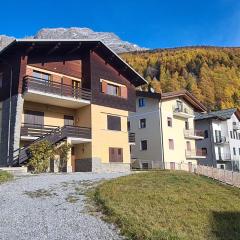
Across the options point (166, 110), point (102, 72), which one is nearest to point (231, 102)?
point (166, 110)

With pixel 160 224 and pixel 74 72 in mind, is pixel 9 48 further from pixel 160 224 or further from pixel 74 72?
pixel 160 224

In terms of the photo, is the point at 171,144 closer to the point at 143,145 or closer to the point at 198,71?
the point at 143,145

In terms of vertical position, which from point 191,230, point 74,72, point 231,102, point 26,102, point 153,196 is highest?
point 231,102

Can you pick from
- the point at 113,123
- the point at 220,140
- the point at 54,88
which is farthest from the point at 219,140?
the point at 54,88

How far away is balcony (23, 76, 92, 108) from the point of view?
28.6 metres

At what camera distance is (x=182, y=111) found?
1902 inches

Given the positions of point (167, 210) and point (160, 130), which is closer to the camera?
point (167, 210)

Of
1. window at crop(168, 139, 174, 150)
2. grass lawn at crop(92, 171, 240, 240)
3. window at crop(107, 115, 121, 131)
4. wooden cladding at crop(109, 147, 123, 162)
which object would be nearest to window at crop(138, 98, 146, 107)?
window at crop(168, 139, 174, 150)

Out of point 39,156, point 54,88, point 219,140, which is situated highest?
point 54,88

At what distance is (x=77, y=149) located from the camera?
33.2 m

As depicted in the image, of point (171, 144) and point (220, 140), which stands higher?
point (220, 140)

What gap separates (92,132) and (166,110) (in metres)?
16.5

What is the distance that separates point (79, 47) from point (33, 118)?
801cm

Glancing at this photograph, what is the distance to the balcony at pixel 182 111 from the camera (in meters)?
47.3
